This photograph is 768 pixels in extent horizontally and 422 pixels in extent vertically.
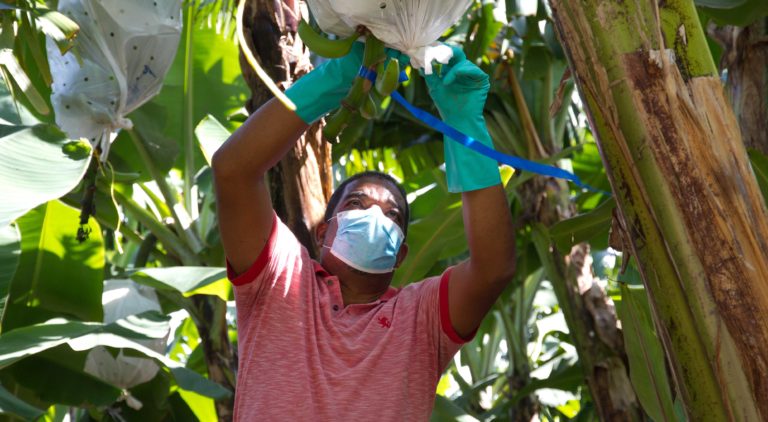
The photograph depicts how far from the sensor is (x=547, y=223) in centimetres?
312

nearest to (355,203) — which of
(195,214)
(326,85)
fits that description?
(326,85)

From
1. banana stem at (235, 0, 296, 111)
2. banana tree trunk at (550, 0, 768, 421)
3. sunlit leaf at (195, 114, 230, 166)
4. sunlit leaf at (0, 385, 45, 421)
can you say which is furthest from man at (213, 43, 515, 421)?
sunlit leaf at (195, 114, 230, 166)

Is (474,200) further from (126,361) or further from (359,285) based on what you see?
(126,361)

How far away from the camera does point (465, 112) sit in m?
1.54

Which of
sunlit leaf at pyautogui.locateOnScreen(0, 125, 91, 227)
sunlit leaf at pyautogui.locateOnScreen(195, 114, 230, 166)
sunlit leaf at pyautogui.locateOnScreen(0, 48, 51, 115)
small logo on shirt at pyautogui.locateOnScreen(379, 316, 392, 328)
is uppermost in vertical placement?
sunlit leaf at pyautogui.locateOnScreen(195, 114, 230, 166)

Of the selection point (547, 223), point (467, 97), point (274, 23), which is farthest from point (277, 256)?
point (547, 223)

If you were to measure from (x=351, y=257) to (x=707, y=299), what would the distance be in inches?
25.5

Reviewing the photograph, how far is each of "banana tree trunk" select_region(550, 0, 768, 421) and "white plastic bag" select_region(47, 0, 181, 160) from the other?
43.4 inches

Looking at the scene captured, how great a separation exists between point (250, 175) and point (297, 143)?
73 cm

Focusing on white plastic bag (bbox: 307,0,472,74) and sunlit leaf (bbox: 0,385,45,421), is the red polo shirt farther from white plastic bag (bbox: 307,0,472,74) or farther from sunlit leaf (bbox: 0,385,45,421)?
sunlit leaf (bbox: 0,385,45,421)

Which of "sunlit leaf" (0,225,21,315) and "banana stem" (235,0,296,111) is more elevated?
"sunlit leaf" (0,225,21,315)

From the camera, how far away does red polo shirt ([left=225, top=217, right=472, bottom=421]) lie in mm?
1511

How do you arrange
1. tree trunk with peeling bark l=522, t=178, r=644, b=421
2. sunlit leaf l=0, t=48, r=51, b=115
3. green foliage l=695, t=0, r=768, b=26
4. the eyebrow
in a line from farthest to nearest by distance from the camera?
tree trunk with peeling bark l=522, t=178, r=644, b=421, green foliage l=695, t=0, r=768, b=26, the eyebrow, sunlit leaf l=0, t=48, r=51, b=115

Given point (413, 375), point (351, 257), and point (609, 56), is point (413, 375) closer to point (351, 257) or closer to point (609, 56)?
point (351, 257)
